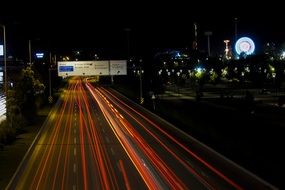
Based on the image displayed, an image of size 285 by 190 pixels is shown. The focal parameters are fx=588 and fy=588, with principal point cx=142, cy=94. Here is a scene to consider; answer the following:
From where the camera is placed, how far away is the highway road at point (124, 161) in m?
27.0

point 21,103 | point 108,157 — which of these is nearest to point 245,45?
point 21,103

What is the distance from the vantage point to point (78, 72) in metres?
82.1

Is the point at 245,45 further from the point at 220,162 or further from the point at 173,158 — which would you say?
the point at 220,162

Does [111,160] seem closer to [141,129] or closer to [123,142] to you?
[123,142]

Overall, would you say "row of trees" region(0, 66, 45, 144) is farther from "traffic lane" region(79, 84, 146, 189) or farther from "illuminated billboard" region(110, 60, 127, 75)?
"illuminated billboard" region(110, 60, 127, 75)

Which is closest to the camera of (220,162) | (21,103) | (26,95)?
(220,162)

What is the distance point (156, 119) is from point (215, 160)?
28311 mm

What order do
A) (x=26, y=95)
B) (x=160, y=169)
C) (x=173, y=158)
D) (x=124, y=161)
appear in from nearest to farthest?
(x=160, y=169)
(x=124, y=161)
(x=173, y=158)
(x=26, y=95)

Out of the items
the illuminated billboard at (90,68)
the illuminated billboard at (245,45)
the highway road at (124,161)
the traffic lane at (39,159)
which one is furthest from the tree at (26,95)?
the illuminated billboard at (245,45)

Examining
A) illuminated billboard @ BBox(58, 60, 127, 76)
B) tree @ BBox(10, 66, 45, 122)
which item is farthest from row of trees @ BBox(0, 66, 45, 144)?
illuminated billboard @ BBox(58, 60, 127, 76)

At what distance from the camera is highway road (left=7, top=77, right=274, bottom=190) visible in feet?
88.6

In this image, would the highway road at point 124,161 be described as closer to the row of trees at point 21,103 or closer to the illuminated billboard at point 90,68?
the row of trees at point 21,103

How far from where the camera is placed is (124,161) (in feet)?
113

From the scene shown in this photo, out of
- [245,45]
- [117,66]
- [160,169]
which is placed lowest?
[160,169]
